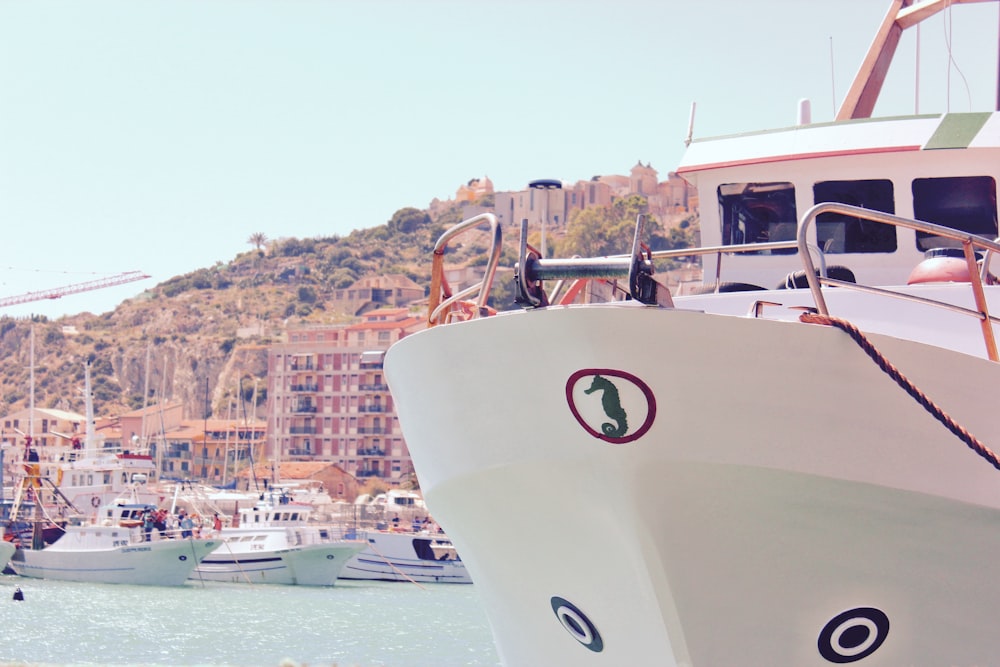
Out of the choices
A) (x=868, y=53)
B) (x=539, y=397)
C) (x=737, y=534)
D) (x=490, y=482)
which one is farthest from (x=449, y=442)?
(x=868, y=53)

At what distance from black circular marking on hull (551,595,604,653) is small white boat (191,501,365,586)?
51.0 m

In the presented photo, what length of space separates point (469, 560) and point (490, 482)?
4.81ft

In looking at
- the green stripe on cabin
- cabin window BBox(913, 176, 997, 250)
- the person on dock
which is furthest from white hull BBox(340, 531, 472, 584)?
the green stripe on cabin

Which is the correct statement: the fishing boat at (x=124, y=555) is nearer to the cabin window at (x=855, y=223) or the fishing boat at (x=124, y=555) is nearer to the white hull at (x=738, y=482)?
the cabin window at (x=855, y=223)

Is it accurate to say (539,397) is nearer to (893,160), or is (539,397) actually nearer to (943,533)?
(943,533)

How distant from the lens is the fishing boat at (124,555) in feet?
182

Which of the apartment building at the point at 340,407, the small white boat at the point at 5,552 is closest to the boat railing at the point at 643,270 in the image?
the small white boat at the point at 5,552

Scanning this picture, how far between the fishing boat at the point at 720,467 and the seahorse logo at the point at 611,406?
0.5 inches

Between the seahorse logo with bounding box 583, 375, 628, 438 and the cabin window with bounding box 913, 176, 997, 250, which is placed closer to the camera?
the seahorse logo with bounding box 583, 375, 628, 438

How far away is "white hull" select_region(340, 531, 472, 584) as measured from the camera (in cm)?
6594

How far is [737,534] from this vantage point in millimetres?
8281

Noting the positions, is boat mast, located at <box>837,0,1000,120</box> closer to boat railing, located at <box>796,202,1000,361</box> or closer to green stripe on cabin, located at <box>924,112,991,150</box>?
green stripe on cabin, located at <box>924,112,991,150</box>

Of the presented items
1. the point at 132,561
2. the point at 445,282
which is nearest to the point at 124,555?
the point at 132,561

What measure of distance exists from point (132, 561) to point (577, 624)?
49.6m
